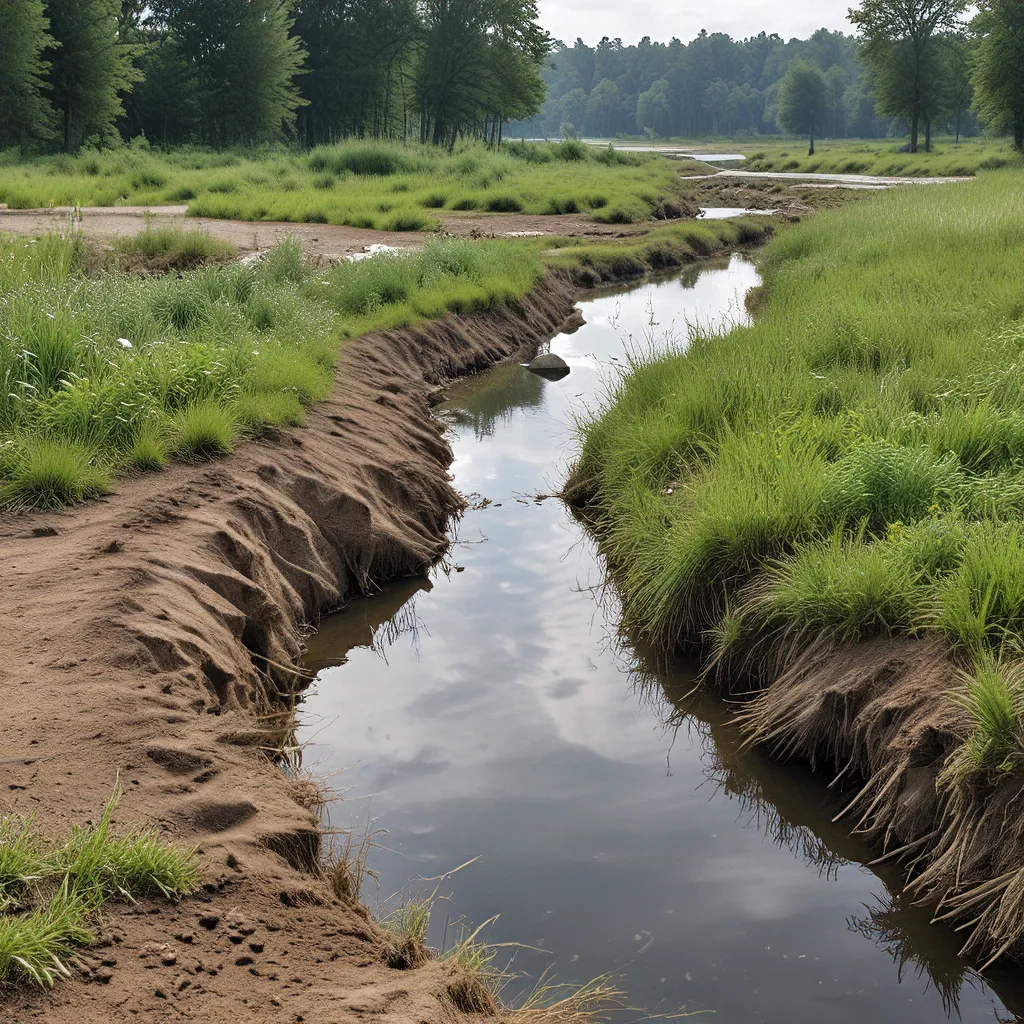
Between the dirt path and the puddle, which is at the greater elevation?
the puddle

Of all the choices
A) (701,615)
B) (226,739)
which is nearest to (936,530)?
(701,615)

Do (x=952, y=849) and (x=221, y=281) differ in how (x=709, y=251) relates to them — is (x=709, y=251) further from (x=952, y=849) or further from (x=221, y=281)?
(x=952, y=849)

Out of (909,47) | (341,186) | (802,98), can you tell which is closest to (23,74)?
(341,186)

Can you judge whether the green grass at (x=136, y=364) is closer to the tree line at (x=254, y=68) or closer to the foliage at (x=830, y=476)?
the foliage at (x=830, y=476)

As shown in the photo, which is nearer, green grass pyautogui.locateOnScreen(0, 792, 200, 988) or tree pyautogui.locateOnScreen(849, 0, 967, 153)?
green grass pyautogui.locateOnScreen(0, 792, 200, 988)

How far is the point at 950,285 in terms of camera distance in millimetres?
11266

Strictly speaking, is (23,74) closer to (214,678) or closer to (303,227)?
(303,227)

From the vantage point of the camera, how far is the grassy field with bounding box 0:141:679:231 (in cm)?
2148

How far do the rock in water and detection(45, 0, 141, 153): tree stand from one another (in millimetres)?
27564

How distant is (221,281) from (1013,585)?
25.9ft

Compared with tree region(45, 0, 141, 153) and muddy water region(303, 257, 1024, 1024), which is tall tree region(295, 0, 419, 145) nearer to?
tree region(45, 0, 141, 153)

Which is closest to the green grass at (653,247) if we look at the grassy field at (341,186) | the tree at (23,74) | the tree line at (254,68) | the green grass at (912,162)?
the grassy field at (341,186)

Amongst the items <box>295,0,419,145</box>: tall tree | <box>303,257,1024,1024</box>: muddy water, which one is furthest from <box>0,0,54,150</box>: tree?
<box>303,257,1024,1024</box>: muddy water

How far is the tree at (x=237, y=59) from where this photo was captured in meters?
43.0
